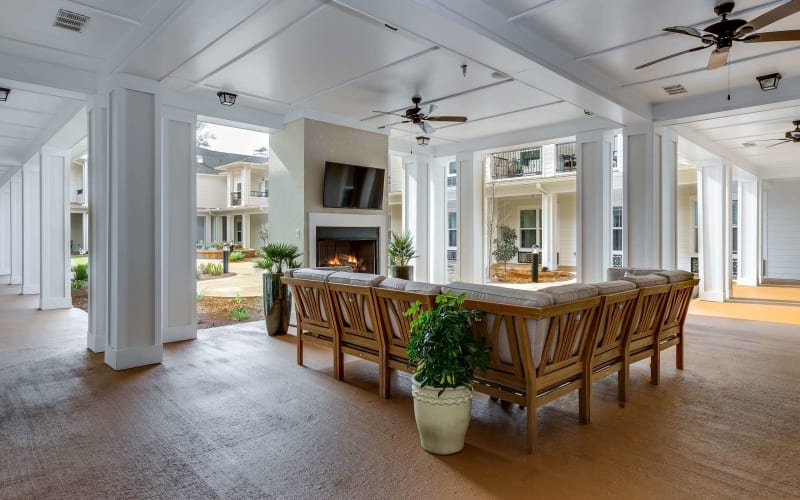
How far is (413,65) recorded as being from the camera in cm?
490

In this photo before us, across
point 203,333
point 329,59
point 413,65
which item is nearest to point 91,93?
point 329,59

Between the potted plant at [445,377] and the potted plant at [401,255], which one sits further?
the potted plant at [401,255]

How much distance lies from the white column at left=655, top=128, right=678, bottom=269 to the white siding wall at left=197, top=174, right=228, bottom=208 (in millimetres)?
14739

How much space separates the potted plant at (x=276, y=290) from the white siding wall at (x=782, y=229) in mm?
12825

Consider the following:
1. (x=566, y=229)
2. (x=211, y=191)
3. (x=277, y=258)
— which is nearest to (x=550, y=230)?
(x=566, y=229)

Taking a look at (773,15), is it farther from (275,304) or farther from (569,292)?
(275,304)

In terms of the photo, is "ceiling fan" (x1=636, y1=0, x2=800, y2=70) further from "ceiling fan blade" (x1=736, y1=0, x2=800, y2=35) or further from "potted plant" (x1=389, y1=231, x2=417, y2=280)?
"potted plant" (x1=389, y1=231, x2=417, y2=280)

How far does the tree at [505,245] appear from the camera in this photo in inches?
519

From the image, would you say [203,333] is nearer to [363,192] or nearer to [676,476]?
[363,192]

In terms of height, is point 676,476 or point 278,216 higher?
point 278,216

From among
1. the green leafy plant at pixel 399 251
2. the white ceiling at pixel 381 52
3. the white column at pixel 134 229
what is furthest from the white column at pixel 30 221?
the green leafy plant at pixel 399 251

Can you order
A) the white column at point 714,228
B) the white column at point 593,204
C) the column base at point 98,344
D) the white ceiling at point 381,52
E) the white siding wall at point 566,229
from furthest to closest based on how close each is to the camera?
the white siding wall at point 566,229, the white column at point 714,228, the white column at point 593,204, the column base at point 98,344, the white ceiling at point 381,52

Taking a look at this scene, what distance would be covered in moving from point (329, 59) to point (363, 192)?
261 centimetres

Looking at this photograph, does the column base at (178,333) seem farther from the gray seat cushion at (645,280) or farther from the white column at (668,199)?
the white column at (668,199)
